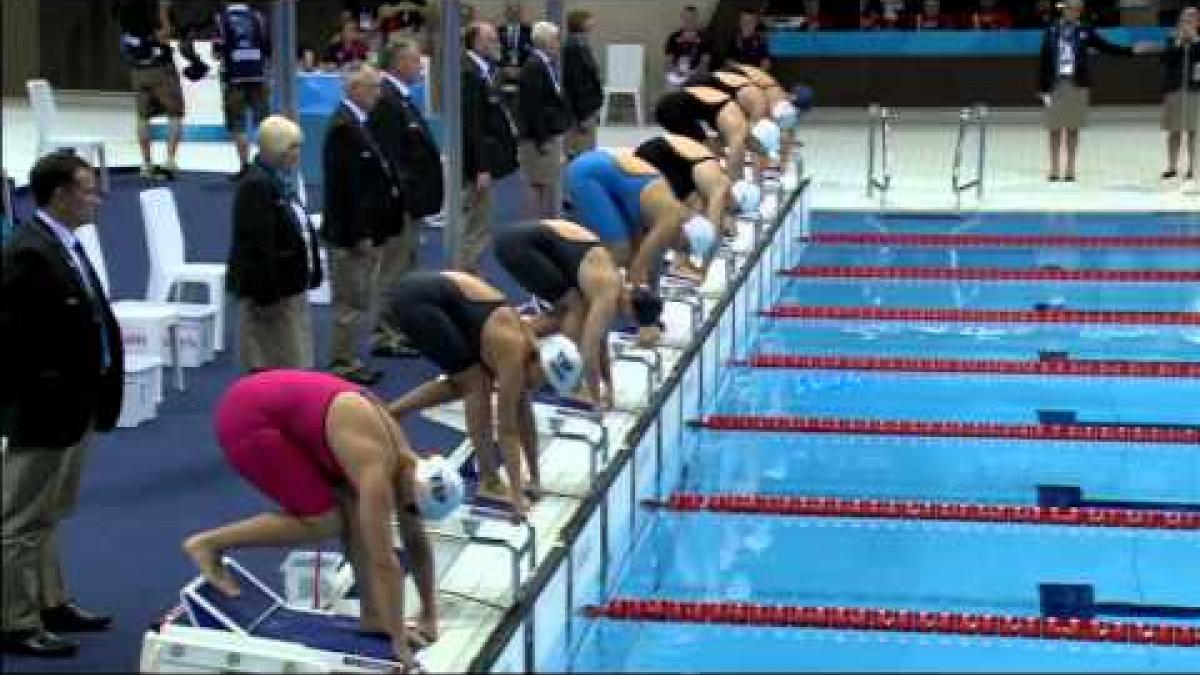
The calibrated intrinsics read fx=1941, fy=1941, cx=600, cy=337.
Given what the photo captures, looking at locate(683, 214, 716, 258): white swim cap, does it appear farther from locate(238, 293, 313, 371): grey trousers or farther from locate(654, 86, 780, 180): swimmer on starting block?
locate(654, 86, 780, 180): swimmer on starting block

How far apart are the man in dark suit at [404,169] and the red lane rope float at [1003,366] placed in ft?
5.94

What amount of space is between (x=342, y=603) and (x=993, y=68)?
1738 cm

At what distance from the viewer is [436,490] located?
492cm

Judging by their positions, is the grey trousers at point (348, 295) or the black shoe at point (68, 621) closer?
the black shoe at point (68, 621)

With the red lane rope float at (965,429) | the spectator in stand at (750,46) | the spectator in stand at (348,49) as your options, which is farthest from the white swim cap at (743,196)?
the spectator in stand at (750,46)

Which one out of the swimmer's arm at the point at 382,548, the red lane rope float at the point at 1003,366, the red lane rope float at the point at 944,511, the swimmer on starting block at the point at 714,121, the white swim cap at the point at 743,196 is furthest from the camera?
the swimmer on starting block at the point at 714,121

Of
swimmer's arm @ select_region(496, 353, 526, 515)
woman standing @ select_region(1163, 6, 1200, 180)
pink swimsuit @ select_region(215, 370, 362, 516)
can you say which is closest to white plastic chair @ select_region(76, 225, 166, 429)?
swimmer's arm @ select_region(496, 353, 526, 515)

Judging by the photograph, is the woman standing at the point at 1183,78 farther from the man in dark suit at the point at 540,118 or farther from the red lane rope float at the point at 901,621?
the red lane rope float at the point at 901,621

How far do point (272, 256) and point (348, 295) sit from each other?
1412 millimetres

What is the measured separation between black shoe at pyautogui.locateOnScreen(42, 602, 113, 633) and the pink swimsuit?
734mm

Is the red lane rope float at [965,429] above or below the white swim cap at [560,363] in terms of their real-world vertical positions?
below

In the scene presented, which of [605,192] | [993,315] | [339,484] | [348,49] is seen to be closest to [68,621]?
[339,484]

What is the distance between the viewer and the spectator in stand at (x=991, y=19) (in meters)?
21.8

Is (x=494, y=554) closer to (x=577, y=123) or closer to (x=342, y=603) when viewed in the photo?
(x=342, y=603)
